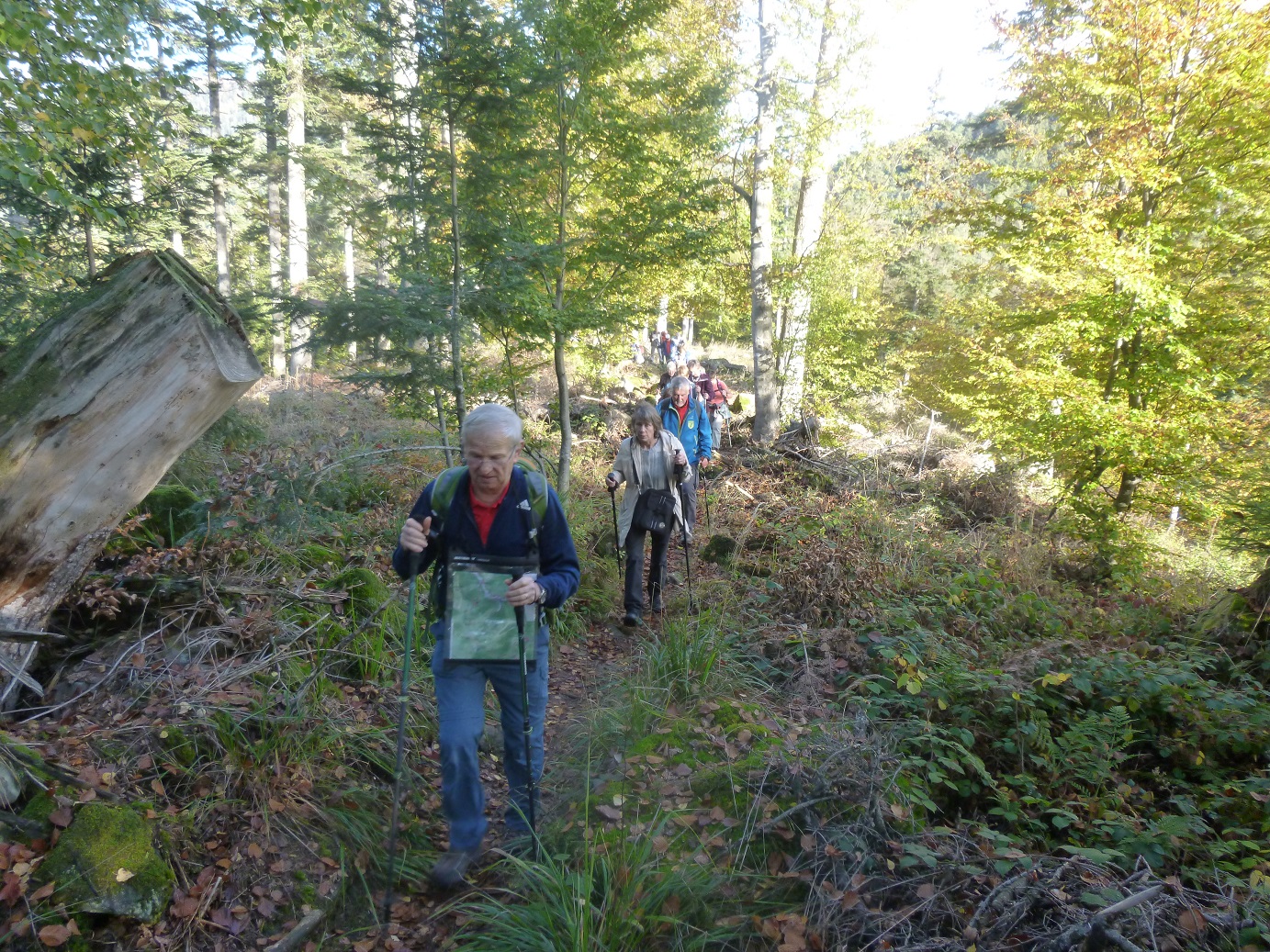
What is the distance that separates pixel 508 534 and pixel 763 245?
1221cm

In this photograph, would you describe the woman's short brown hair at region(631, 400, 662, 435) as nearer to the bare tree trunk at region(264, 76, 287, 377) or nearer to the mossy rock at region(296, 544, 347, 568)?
the mossy rock at region(296, 544, 347, 568)

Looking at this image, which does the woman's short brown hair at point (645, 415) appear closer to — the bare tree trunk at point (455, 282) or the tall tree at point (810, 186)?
the bare tree trunk at point (455, 282)

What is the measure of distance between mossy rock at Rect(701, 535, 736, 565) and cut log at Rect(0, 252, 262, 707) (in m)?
6.07

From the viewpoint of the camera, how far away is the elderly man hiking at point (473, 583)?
344 cm

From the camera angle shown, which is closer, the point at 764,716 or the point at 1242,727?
the point at 1242,727

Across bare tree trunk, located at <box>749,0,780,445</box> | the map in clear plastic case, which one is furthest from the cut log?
bare tree trunk, located at <box>749,0,780,445</box>

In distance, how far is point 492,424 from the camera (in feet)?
10.8

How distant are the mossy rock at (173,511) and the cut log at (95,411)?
90 cm

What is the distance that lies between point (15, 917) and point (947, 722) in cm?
455

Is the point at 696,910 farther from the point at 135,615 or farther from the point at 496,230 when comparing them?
the point at 496,230

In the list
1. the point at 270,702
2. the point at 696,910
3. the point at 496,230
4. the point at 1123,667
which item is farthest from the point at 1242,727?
Result: the point at 496,230

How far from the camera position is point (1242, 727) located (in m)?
4.02

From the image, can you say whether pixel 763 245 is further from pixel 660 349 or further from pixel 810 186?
pixel 660 349

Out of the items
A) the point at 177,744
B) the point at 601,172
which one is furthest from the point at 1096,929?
the point at 601,172
